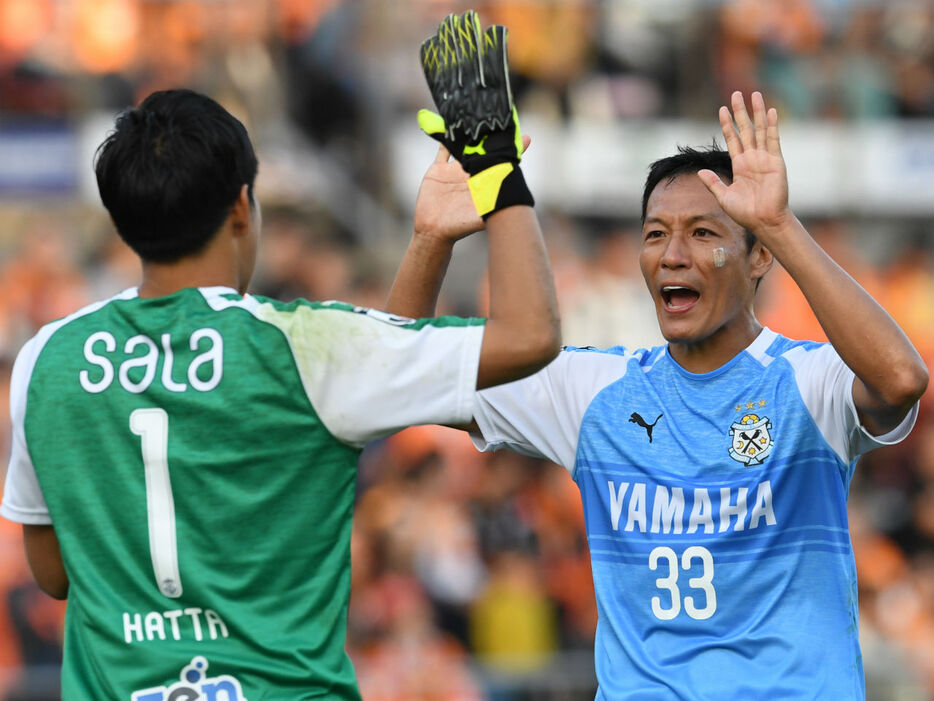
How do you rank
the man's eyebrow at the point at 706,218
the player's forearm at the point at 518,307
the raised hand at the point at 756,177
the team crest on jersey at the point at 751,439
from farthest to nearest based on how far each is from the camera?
the man's eyebrow at the point at 706,218 < the team crest on jersey at the point at 751,439 < the raised hand at the point at 756,177 < the player's forearm at the point at 518,307

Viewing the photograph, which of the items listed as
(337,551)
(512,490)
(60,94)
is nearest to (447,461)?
(512,490)

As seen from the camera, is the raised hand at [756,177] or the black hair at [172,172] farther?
the raised hand at [756,177]

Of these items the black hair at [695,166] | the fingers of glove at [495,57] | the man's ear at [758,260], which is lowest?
the man's ear at [758,260]

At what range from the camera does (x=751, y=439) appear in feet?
12.2

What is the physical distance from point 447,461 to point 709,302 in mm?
6589

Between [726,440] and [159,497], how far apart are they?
166 centimetres

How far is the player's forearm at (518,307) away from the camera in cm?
275

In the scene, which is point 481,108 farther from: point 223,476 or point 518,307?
point 223,476

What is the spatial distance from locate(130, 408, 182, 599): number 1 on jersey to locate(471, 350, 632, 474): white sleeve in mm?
1330

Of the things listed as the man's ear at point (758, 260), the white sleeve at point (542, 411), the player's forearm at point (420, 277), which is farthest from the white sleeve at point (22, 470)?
the man's ear at point (758, 260)

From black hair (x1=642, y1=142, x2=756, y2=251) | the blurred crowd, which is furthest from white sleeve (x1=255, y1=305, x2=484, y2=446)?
the blurred crowd

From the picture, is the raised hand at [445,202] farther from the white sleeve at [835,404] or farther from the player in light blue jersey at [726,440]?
the white sleeve at [835,404]

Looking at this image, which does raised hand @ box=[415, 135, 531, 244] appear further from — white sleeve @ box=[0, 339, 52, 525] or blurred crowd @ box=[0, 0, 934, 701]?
blurred crowd @ box=[0, 0, 934, 701]

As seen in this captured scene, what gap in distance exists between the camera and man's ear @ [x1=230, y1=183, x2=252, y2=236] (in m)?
3.01
